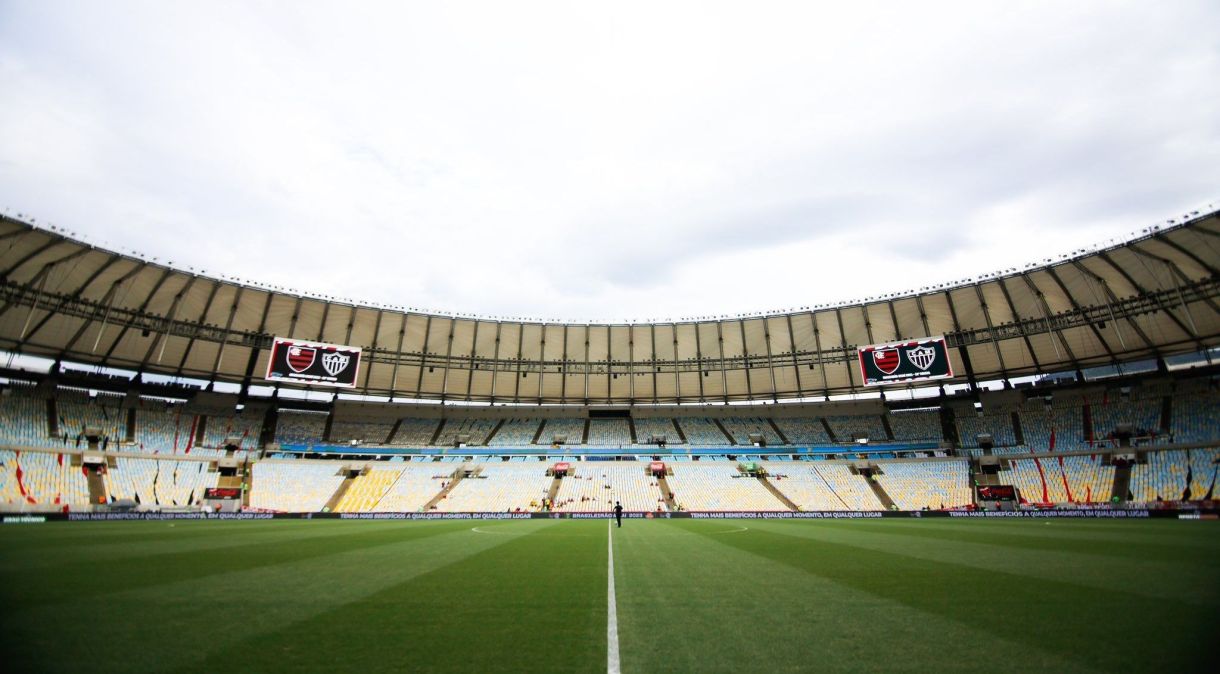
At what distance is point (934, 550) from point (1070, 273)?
31.3m

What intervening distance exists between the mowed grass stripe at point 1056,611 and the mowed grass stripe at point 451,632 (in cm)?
390

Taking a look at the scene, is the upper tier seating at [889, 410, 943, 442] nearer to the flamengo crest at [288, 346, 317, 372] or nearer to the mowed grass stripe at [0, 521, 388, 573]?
the mowed grass stripe at [0, 521, 388, 573]

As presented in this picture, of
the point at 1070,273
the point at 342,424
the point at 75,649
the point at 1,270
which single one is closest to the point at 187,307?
the point at 1,270

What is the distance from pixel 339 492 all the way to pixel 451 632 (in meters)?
36.3

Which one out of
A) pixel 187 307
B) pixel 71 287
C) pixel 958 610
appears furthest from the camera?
pixel 187 307

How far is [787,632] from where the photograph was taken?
16.4 ft

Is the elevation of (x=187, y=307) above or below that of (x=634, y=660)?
above

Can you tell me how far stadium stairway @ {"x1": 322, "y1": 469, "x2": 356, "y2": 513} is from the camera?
111ft

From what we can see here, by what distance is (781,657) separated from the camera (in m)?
4.20

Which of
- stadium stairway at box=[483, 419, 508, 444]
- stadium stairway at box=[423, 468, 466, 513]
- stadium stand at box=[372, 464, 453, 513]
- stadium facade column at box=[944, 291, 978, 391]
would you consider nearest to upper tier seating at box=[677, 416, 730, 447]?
stadium stairway at box=[483, 419, 508, 444]

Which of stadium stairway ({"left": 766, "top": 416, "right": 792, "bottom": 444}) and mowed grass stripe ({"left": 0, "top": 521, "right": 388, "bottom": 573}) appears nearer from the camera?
mowed grass stripe ({"left": 0, "top": 521, "right": 388, "bottom": 573})

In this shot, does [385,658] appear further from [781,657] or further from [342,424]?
[342,424]

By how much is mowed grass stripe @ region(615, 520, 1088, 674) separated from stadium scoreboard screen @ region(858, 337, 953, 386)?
112 ft

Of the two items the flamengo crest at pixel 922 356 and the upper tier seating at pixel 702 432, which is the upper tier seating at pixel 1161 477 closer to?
the flamengo crest at pixel 922 356
